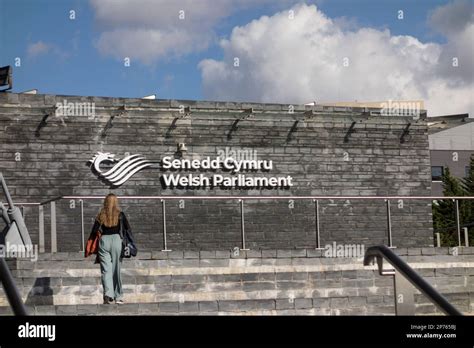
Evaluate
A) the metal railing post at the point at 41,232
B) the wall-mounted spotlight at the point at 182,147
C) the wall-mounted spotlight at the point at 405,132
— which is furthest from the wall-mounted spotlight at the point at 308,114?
the metal railing post at the point at 41,232

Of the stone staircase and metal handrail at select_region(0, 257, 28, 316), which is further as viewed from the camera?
→ the stone staircase

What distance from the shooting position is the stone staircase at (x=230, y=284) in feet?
41.5

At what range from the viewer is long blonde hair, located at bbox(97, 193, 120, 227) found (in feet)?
38.6

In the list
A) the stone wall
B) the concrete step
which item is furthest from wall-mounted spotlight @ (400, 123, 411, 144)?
the concrete step

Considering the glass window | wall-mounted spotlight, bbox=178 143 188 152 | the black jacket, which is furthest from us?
the glass window

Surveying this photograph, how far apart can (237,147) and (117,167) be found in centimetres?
360

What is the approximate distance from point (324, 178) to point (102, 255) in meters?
13.7

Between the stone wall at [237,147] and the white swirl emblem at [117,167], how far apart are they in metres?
0.16

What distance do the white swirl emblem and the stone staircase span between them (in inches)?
322

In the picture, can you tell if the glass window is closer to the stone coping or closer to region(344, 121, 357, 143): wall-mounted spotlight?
region(344, 121, 357, 143): wall-mounted spotlight

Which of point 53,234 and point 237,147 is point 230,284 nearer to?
point 53,234

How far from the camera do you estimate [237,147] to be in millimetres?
24047
